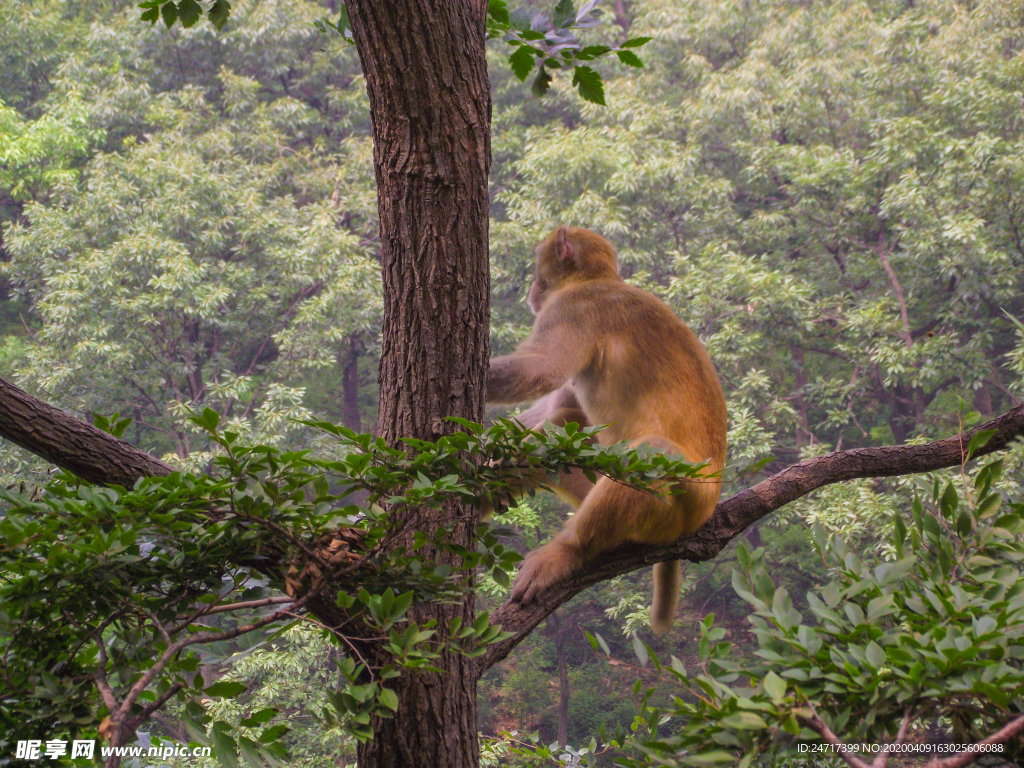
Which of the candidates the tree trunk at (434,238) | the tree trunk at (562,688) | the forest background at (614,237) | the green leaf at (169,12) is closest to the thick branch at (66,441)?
the tree trunk at (434,238)

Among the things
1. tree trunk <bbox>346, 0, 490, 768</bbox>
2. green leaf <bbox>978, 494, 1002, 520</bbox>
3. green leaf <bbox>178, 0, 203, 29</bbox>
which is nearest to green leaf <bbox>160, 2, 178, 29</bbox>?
green leaf <bbox>178, 0, 203, 29</bbox>

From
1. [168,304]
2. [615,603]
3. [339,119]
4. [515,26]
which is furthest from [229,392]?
[515,26]

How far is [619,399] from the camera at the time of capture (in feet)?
7.57

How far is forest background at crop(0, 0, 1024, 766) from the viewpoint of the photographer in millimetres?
8562

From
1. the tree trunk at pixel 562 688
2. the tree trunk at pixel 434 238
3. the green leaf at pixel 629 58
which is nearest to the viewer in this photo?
the tree trunk at pixel 434 238

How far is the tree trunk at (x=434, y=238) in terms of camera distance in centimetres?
136

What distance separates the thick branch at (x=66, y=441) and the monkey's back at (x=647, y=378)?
Result: 50.5 inches

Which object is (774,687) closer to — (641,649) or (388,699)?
(641,649)

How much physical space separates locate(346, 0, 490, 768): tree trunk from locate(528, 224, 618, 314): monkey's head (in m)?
1.23

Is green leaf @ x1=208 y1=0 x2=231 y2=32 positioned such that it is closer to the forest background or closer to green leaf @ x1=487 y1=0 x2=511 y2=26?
green leaf @ x1=487 y1=0 x2=511 y2=26

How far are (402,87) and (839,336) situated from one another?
10.2 metres

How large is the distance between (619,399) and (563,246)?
0.68 meters

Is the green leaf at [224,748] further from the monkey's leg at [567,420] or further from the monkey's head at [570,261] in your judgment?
the monkey's head at [570,261]

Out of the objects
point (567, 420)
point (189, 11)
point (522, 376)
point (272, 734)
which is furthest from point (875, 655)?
point (567, 420)
